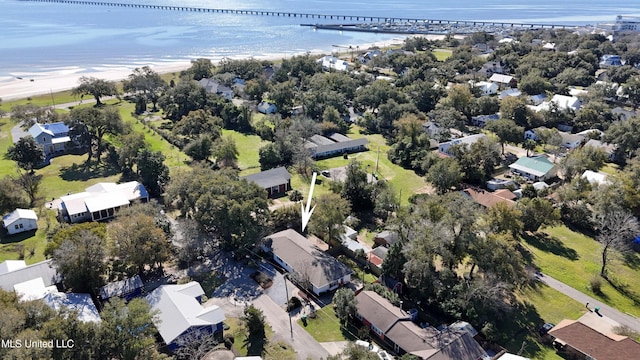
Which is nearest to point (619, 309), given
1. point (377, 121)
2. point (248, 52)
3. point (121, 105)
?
point (377, 121)

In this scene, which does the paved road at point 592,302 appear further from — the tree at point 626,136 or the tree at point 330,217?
the tree at point 626,136

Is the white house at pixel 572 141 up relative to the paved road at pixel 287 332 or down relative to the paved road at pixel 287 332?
up

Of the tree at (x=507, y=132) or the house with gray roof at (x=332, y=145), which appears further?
the house with gray roof at (x=332, y=145)

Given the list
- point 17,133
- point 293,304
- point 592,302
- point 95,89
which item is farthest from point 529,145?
point 17,133

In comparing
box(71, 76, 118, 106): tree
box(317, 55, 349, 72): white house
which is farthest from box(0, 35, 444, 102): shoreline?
box(317, 55, 349, 72): white house

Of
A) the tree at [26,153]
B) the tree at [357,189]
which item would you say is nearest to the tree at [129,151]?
the tree at [26,153]

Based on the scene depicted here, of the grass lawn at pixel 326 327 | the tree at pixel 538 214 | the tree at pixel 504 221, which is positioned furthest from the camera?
the tree at pixel 538 214

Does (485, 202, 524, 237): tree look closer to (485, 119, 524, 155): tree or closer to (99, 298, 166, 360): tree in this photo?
(485, 119, 524, 155): tree
